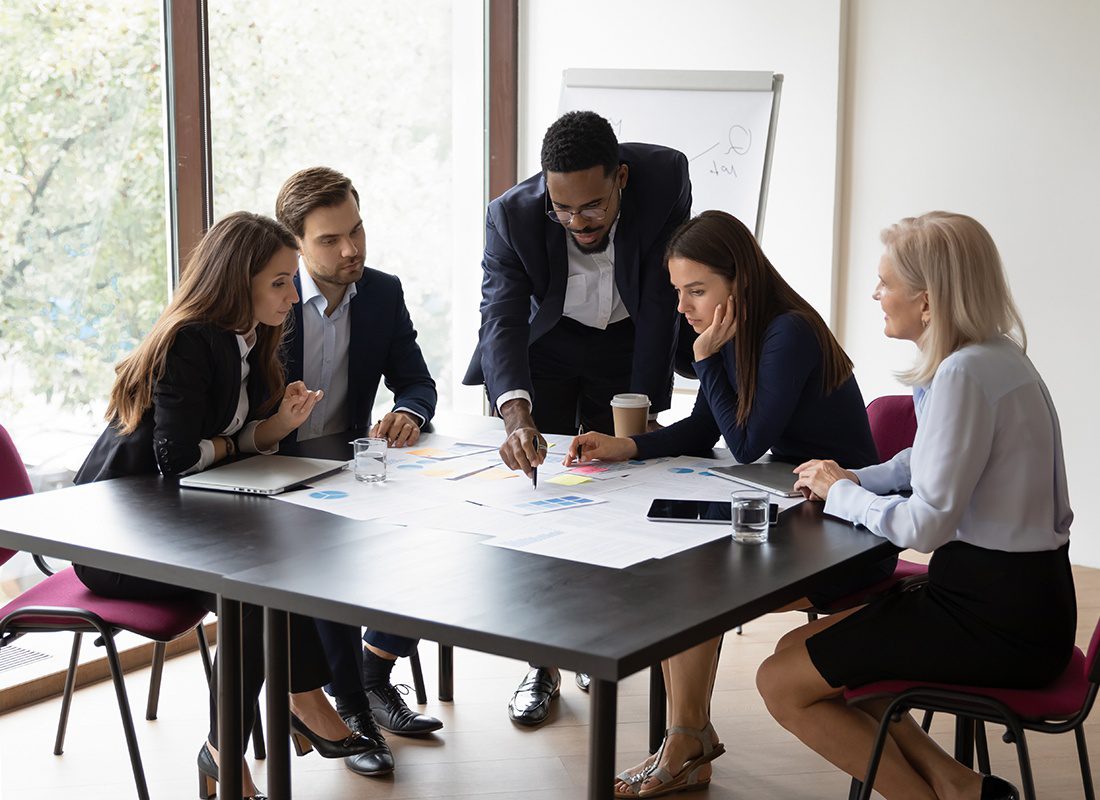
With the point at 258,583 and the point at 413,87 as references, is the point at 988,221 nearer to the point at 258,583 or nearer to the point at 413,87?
the point at 413,87

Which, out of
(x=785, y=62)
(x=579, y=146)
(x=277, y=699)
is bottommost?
(x=277, y=699)

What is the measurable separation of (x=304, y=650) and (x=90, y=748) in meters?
0.71

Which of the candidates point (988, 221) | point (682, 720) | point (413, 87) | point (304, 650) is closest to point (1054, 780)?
point (682, 720)

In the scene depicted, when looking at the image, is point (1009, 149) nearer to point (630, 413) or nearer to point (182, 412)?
point (630, 413)

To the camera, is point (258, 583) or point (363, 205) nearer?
point (258, 583)

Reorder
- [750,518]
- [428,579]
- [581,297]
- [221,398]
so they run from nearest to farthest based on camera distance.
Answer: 1. [428,579]
2. [750,518]
3. [221,398]
4. [581,297]

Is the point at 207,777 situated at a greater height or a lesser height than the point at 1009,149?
lesser

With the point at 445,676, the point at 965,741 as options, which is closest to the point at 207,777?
the point at 445,676

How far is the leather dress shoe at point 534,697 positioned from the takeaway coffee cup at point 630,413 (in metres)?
0.78

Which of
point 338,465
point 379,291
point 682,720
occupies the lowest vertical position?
point 682,720

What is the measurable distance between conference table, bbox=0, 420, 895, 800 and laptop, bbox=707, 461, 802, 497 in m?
0.11

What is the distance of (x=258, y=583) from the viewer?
63.8 inches

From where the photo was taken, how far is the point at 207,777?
2561 mm

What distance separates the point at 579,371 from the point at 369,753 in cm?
111
